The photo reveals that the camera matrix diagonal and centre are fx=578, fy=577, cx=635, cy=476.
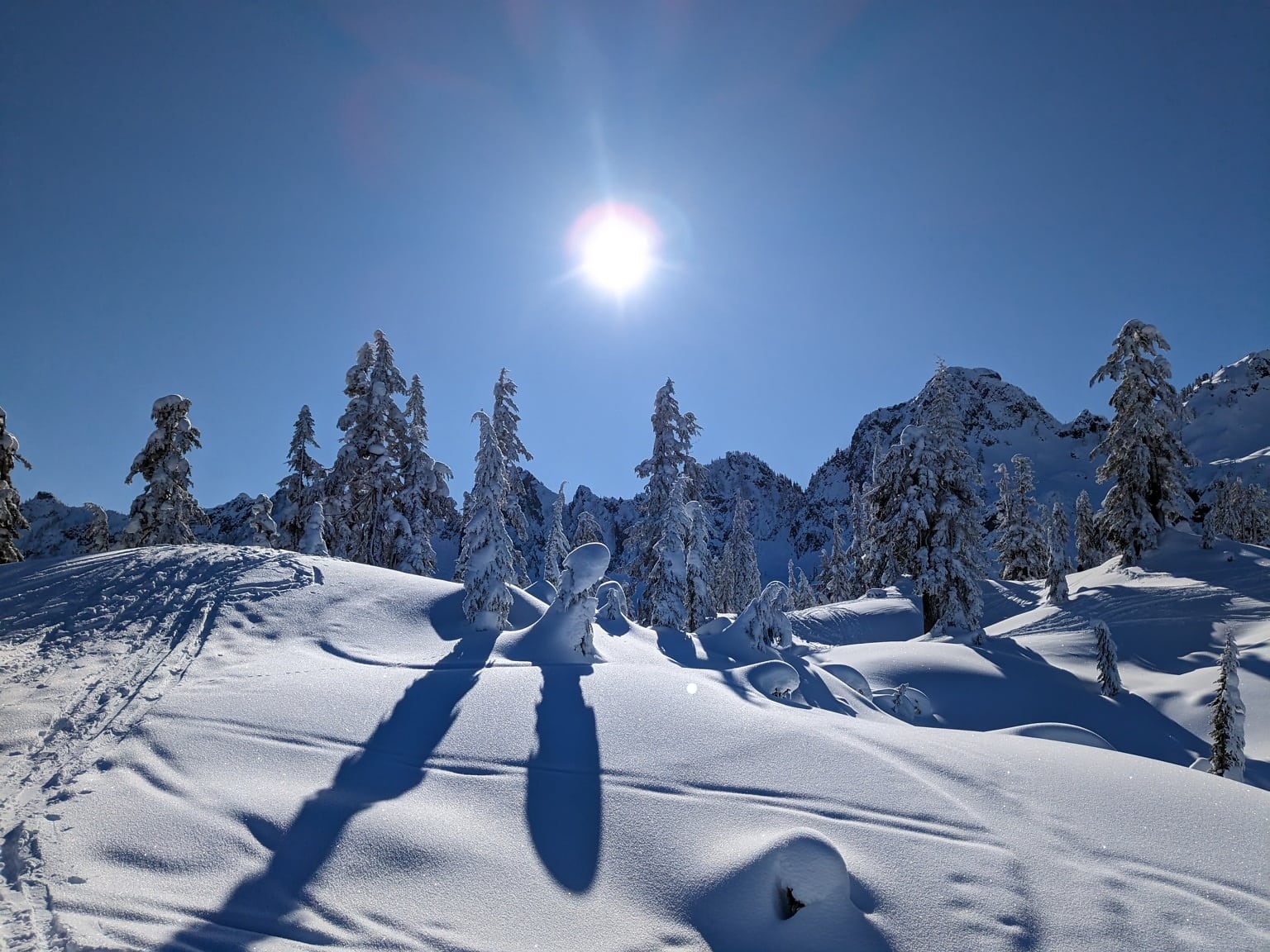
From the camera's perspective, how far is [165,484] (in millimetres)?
23625

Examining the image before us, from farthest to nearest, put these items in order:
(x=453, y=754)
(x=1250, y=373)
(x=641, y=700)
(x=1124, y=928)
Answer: (x=1250, y=373) → (x=641, y=700) → (x=453, y=754) → (x=1124, y=928)

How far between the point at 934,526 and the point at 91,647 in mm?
24470

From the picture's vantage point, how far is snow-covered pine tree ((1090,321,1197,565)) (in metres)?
A: 22.9

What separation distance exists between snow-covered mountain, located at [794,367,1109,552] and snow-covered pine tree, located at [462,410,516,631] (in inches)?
2858

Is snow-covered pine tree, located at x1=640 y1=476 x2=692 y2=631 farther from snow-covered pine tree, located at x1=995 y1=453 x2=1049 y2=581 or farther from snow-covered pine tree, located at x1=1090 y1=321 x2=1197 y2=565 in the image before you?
snow-covered pine tree, located at x1=995 y1=453 x2=1049 y2=581

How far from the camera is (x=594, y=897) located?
4.50 metres

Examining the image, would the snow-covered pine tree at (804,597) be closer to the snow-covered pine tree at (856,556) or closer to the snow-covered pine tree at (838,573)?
the snow-covered pine tree at (838,573)

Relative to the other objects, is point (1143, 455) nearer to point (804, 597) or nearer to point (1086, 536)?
point (1086, 536)

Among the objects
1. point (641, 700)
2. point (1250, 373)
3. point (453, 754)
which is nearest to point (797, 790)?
point (641, 700)

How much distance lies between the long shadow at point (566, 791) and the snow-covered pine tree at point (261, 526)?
2335 cm

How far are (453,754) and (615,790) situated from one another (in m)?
2.02

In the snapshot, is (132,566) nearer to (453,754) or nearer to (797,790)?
(453,754)

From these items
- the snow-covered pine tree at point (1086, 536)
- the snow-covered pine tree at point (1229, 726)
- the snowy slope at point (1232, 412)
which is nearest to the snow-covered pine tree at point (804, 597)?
the snow-covered pine tree at point (1086, 536)

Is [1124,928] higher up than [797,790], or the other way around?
[797,790]
